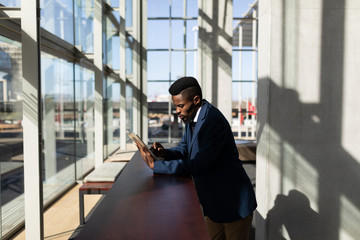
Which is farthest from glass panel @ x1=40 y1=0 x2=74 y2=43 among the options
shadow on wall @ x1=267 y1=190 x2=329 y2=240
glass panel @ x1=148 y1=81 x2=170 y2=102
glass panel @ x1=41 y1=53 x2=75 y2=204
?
glass panel @ x1=148 y1=81 x2=170 y2=102

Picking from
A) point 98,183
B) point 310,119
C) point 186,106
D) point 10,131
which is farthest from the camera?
point 10,131

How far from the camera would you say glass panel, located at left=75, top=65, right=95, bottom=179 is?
623 cm

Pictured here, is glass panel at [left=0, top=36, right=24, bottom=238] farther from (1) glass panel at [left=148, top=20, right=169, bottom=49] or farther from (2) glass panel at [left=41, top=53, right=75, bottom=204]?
(1) glass panel at [left=148, top=20, right=169, bottom=49]

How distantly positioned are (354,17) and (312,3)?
1.36 ft

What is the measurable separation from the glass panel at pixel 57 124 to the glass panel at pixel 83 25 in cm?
100

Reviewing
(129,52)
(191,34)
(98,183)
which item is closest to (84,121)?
(129,52)

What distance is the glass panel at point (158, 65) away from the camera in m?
10.1

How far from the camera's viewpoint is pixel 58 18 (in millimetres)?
5184

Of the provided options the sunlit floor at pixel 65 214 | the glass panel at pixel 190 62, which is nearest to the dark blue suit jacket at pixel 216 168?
the sunlit floor at pixel 65 214

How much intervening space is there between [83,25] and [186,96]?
593cm

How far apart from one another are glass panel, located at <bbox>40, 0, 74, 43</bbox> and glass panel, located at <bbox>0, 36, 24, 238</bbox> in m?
1.19

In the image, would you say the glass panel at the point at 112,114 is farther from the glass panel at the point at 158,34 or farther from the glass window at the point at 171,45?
the glass panel at the point at 158,34

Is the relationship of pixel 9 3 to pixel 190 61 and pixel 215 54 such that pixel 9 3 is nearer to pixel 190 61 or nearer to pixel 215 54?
pixel 215 54

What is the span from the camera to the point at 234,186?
1.76 metres
